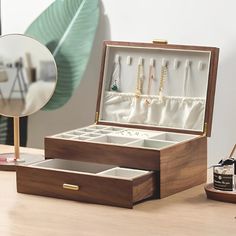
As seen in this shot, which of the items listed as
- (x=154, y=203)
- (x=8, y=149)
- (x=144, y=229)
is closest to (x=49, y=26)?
(x=8, y=149)

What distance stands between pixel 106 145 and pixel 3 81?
563 mm

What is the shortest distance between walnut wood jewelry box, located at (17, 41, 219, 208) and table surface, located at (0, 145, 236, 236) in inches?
1.4

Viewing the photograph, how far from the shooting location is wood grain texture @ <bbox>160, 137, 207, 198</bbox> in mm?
1679

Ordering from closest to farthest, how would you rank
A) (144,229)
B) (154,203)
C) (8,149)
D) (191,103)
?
(144,229) → (154,203) → (191,103) → (8,149)

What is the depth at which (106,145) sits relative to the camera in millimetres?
1733

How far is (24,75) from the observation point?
2152 mm

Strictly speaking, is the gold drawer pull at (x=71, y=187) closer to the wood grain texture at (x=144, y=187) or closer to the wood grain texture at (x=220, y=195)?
the wood grain texture at (x=144, y=187)

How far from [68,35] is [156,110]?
518 millimetres

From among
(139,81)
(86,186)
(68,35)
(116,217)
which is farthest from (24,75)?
(116,217)

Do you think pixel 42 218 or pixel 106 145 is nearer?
pixel 42 218

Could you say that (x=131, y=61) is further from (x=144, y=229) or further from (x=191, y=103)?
(x=144, y=229)

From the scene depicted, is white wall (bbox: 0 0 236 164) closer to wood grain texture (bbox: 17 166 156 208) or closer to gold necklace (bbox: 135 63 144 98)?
gold necklace (bbox: 135 63 144 98)

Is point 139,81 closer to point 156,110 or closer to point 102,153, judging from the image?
point 156,110

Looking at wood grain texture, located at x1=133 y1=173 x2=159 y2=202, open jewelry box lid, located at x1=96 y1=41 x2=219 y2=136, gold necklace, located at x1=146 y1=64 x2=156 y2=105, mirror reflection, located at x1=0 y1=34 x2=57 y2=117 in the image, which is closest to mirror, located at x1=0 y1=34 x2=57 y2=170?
mirror reflection, located at x1=0 y1=34 x2=57 y2=117
